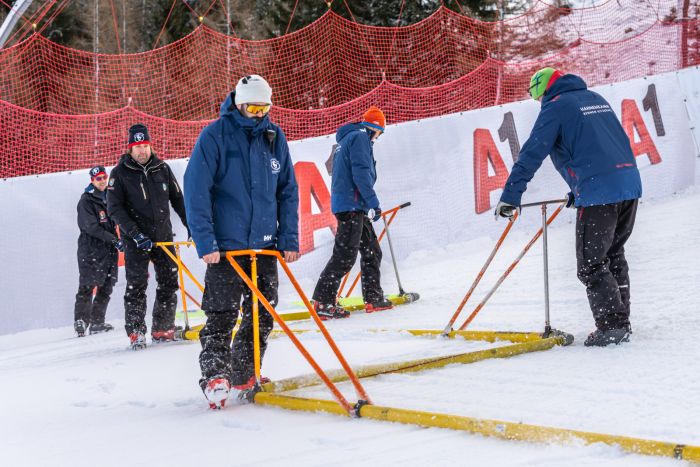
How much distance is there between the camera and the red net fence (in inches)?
425

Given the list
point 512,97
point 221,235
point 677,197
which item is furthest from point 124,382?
point 512,97

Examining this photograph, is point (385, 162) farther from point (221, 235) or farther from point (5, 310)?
point (221, 235)

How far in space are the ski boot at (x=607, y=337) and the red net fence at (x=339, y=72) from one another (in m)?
6.91

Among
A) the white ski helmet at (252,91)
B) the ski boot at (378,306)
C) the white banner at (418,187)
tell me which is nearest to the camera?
the white ski helmet at (252,91)

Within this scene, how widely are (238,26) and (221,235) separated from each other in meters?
21.7

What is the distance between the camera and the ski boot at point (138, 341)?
20.7 feet

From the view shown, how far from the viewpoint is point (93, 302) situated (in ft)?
27.6

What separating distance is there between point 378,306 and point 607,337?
317cm

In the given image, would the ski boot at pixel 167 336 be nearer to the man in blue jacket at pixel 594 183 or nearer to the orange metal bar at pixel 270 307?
the orange metal bar at pixel 270 307

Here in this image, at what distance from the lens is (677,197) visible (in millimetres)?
11172

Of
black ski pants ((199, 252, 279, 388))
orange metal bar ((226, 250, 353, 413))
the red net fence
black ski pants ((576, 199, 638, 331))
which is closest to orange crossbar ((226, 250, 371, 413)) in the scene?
orange metal bar ((226, 250, 353, 413))

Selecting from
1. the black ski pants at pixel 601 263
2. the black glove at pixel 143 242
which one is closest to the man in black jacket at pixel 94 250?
the black glove at pixel 143 242

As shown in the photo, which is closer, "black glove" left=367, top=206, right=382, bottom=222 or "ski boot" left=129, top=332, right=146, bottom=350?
"ski boot" left=129, top=332, right=146, bottom=350

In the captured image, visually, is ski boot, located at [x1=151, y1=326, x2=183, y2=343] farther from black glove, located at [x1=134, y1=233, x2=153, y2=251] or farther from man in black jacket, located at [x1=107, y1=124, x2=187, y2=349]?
black glove, located at [x1=134, y1=233, x2=153, y2=251]
